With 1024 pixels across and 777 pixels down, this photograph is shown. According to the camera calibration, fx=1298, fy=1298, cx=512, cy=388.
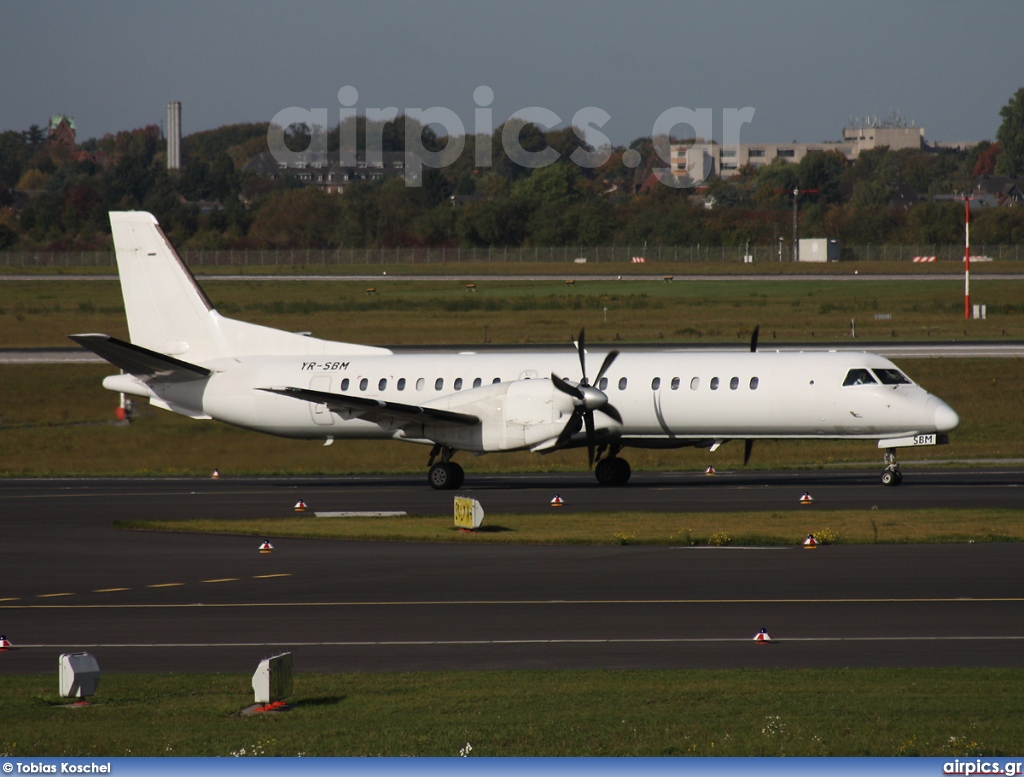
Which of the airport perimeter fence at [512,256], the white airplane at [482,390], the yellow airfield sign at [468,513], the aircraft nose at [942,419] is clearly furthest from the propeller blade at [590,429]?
the airport perimeter fence at [512,256]

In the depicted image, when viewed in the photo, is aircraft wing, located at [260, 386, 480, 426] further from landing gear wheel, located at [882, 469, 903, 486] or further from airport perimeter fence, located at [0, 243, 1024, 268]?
airport perimeter fence, located at [0, 243, 1024, 268]

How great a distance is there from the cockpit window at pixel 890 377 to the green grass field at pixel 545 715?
18276mm

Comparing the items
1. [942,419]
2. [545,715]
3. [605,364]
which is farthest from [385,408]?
[545,715]

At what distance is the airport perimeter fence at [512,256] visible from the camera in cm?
12531

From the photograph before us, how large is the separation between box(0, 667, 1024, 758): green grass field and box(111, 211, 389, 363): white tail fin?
22899 millimetres

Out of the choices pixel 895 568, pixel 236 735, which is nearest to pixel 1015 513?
pixel 895 568

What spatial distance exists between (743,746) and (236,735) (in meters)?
3.93

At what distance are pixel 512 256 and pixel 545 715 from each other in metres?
124

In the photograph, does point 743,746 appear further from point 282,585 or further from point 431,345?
point 431,345

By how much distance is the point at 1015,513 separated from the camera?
973 inches

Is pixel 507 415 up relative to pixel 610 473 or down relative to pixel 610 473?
up

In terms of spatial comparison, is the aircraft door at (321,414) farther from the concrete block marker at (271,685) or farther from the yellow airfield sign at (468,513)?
the concrete block marker at (271,685)

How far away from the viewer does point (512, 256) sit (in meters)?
134

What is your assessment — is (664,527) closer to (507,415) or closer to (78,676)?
(507,415)
